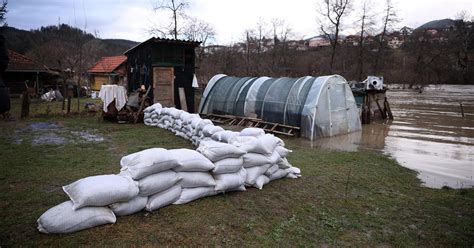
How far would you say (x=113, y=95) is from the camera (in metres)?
11.3

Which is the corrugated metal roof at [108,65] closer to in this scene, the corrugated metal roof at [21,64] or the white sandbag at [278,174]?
the corrugated metal roof at [21,64]

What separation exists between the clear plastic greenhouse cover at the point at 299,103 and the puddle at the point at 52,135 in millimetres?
5967

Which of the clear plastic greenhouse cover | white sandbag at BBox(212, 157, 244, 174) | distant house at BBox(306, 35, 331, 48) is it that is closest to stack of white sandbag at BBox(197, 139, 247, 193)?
white sandbag at BBox(212, 157, 244, 174)

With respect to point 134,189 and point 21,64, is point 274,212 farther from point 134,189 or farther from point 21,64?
point 21,64

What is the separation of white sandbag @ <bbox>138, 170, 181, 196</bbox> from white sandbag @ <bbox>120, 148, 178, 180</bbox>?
6 centimetres

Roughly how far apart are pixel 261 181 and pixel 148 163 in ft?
6.38

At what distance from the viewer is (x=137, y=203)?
3.64 metres

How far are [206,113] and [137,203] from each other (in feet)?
36.4

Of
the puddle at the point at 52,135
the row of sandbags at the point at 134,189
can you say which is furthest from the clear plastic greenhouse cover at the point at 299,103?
the row of sandbags at the point at 134,189

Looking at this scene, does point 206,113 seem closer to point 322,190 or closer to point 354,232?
point 322,190

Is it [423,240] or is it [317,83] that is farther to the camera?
[317,83]

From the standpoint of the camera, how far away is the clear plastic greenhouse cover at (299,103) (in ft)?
34.8

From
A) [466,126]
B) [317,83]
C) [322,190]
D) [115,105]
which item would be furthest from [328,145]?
[466,126]

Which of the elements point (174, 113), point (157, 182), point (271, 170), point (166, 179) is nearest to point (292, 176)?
point (271, 170)
